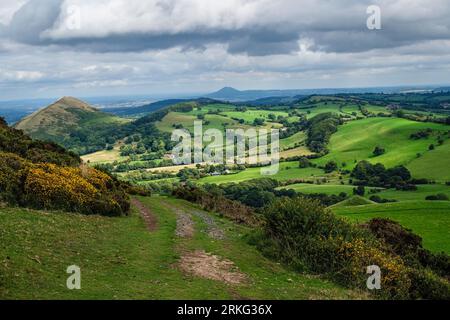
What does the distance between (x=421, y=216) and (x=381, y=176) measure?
83135 mm

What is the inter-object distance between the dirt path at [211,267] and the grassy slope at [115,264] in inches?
22.6

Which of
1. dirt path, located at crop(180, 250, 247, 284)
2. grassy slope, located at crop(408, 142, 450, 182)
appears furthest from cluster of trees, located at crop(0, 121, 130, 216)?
grassy slope, located at crop(408, 142, 450, 182)

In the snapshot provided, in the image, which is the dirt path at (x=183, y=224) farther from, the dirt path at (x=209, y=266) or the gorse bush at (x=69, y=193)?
the gorse bush at (x=69, y=193)

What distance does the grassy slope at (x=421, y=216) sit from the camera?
2080 inches

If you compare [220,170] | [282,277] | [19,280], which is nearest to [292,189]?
[220,170]

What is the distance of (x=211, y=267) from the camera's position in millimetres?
23750

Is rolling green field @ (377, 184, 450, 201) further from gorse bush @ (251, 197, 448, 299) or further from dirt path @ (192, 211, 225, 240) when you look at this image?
gorse bush @ (251, 197, 448, 299)

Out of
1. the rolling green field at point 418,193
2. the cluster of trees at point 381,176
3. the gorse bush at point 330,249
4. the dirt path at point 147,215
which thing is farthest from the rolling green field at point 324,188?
the gorse bush at point 330,249

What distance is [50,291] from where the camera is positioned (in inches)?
660

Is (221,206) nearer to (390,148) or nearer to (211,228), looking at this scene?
(211,228)
